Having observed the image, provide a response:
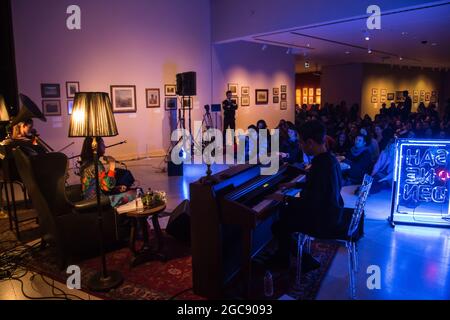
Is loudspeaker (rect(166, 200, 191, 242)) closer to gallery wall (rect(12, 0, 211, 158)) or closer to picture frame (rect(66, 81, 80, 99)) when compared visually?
gallery wall (rect(12, 0, 211, 158))

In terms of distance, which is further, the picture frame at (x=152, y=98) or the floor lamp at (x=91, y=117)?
the picture frame at (x=152, y=98)

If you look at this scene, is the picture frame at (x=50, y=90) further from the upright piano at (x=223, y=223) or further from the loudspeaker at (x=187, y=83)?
the upright piano at (x=223, y=223)

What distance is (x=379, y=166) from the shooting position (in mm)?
6332

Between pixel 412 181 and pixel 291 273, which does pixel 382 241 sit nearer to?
pixel 412 181

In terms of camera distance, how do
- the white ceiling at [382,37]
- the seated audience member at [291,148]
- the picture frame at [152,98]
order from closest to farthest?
the seated audience member at [291,148]
the white ceiling at [382,37]
the picture frame at [152,98]

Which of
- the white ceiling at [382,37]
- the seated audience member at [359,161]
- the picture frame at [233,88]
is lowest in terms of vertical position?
the seated audience member at [359,161]

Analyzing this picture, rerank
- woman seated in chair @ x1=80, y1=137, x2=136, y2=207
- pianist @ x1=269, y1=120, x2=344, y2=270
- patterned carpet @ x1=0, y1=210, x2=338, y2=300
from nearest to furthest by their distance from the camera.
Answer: pianist @ x1=269, y1=120, x2=344, y2=270 < patterned carpet @ x1=0, y1=210, x2=338, y2=300 < woman seated in chair @ x1=80, y1=137, x2=136, y2=207

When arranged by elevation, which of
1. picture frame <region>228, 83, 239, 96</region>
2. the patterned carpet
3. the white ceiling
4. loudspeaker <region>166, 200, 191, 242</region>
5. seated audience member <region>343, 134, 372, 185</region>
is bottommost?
the patterned carpet

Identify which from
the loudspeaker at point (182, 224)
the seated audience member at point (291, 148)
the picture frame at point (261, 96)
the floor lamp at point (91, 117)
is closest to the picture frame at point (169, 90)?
the picture frame at point (261, 96)

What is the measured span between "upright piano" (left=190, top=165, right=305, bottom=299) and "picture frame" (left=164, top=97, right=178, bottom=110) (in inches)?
305

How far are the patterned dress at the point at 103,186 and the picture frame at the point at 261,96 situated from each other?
9.43m

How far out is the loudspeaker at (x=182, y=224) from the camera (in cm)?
421

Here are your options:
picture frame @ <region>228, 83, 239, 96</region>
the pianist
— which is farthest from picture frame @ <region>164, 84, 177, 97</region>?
the pianist

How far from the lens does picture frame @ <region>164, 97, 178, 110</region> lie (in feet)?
35.4
